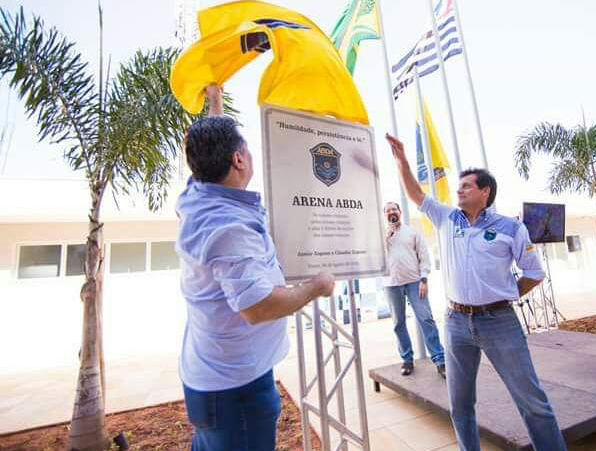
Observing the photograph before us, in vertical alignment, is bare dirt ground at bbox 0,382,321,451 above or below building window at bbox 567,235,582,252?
below

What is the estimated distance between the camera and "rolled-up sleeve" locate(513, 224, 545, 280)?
195 cm

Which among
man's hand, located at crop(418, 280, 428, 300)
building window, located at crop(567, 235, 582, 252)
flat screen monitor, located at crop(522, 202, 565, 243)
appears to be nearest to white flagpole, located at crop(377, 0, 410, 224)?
man's hand, located at crop(418, 280, 428, 300)

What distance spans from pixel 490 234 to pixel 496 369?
0.83 metres

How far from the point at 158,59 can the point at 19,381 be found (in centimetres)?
651

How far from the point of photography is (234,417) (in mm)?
1043

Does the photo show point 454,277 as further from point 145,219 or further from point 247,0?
point 145,219

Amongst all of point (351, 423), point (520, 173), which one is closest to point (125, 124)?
point (351, 423)

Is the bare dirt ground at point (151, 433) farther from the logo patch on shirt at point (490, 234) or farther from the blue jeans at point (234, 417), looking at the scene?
the logo patch on shirt at point (490, 234)

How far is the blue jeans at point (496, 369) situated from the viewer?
5.69ft

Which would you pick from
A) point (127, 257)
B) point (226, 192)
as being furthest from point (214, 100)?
point (127, 257)

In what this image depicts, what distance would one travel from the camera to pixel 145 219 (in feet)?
29.7

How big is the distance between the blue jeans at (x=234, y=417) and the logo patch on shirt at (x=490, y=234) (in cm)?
167

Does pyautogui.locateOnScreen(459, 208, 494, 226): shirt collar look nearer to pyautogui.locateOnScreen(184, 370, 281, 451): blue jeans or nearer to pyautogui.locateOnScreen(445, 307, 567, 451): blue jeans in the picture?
pyautogui.locateOnScreen(445, 307, 567, 451): blue jeans

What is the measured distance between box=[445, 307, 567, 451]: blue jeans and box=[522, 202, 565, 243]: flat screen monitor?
4540mm
